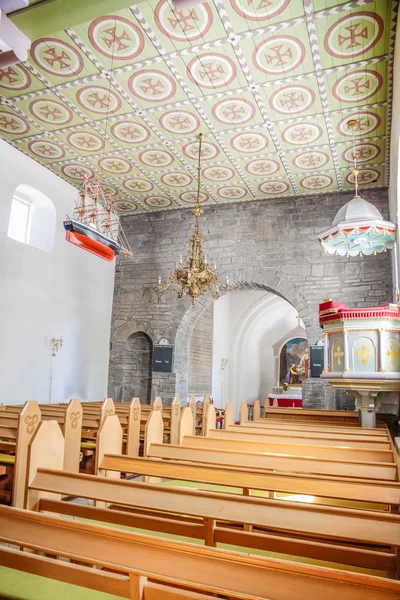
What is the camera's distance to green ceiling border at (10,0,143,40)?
4.31 metres

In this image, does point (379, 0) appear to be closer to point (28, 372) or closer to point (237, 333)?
point (28, 372)

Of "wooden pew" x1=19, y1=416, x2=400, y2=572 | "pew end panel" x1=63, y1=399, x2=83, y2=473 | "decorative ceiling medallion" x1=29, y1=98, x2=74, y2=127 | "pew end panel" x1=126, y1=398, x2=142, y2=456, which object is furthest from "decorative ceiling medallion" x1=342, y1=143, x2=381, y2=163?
"wooden pew" x1=19, y1=416, x2=400, y2=572

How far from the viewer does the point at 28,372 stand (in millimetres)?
8227

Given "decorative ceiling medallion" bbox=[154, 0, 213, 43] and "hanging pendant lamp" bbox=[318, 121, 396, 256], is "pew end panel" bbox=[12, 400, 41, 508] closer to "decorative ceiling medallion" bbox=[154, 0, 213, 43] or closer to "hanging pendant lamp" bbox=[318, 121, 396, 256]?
"decorative ceiling medallion" bbox=[154, 0, 213, 43]

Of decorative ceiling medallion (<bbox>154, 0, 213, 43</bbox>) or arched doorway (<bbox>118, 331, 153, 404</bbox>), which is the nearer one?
decorative ceiling medallion (<bbox>154, 0, 213, 43</bbox>)

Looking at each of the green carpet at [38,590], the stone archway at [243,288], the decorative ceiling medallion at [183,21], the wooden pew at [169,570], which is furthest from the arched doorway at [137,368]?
the wooden pew at [169,570]

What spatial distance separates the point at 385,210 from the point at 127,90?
5648 millimetres

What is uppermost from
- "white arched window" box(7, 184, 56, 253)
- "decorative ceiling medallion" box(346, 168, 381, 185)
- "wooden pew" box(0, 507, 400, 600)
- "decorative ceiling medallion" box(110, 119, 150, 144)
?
"decorative ceiling medallion" box(110, 119, 150, 144)

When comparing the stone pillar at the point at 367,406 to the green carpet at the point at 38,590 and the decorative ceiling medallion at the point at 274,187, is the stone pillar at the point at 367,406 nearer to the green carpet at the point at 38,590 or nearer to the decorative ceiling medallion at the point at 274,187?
the green carpet at the point at 38,590

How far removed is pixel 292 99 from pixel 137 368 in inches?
275

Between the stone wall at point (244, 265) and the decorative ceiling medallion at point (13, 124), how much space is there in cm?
391

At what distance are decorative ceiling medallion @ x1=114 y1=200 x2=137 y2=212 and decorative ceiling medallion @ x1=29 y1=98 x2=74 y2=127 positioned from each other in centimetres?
313

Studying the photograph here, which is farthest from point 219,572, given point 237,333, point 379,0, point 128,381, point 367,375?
point 237,333

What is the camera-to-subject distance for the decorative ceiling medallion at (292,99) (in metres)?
6.28
